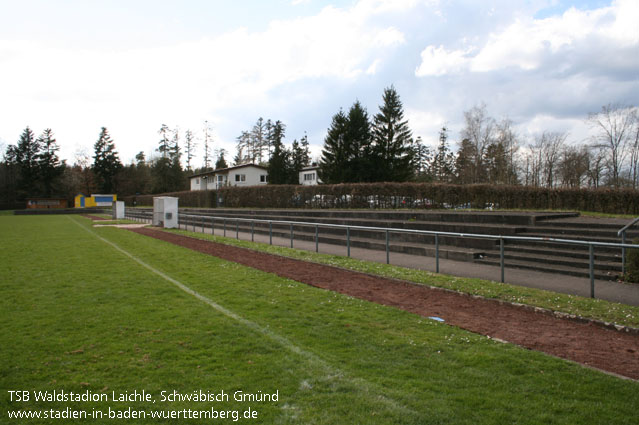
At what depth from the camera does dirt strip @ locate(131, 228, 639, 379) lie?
468 cm

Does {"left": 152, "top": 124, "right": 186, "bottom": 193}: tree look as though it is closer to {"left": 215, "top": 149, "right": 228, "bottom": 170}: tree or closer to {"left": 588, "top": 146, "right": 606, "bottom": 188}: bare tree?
{"left": 215, "top": 149, "right": 228, "bottom": 170}: tree

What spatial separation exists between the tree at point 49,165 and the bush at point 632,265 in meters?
91.9

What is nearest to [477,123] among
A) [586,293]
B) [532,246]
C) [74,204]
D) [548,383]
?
[532,246]

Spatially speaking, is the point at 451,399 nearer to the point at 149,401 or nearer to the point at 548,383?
the point at 548,383

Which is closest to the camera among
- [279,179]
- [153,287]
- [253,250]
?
[153,287]

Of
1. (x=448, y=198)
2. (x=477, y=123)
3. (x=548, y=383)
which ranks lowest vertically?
(x=548, y=383)

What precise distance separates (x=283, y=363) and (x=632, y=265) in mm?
7583

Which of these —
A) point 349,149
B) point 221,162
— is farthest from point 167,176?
point 349,149

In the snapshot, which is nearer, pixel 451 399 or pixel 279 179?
pixel 451 399

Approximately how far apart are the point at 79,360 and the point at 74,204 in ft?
278

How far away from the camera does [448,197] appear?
21.5 meters

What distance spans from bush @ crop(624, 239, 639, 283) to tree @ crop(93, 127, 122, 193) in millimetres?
89433

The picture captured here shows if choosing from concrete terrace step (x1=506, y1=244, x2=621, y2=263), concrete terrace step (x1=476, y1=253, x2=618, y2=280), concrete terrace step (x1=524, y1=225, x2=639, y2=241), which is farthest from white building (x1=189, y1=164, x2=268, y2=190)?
concrete terrace step (x1=476, y1=253, x2=618, y2=280)

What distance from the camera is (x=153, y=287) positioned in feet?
27.1
